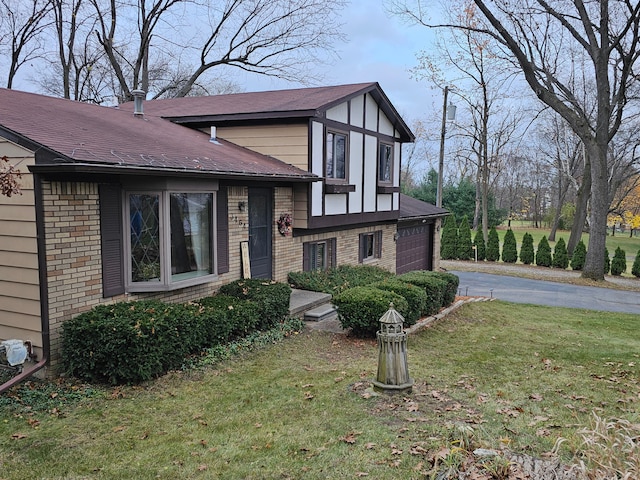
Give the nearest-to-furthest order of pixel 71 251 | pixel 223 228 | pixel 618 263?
pixel 71 251 → pixel 223 228 → pixel 618 263

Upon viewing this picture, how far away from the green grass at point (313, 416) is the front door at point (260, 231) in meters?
2.79

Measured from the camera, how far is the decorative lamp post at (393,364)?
18.6 ft

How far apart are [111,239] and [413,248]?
44.7 ft

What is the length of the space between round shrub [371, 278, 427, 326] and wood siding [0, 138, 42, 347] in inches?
240

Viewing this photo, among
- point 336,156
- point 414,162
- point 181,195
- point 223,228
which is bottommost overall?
point 223,228

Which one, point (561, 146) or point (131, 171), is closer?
point (131, 171)

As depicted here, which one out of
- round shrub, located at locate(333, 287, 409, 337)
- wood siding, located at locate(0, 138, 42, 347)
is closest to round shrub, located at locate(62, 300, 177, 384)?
wood siding, located at locate(0, 138, 42, 347)

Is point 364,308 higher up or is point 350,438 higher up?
point 364,308

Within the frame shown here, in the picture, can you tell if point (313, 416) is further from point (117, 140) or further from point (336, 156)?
point (336, 156)

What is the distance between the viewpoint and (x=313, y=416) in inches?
200

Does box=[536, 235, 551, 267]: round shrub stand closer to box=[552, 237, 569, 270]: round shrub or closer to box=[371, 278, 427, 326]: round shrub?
box=[552, 237, 569, 270]: round shrub

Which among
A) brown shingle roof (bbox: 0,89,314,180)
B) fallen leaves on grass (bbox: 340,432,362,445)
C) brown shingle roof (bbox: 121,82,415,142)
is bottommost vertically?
fallen leaves on grass (bbox: 340,432,362,445)

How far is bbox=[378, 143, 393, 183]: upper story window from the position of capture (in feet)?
47.5

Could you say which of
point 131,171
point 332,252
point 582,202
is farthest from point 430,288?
point 582,202
